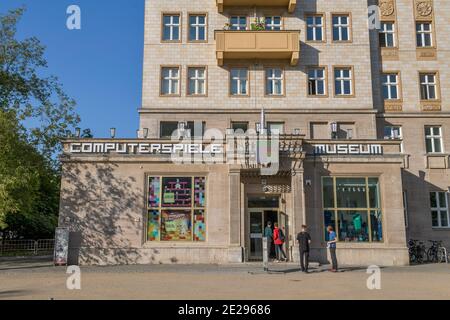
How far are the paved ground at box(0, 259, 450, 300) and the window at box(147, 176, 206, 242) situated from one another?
204 centimetres

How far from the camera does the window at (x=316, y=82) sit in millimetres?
25938

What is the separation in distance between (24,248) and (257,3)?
70.1 feet

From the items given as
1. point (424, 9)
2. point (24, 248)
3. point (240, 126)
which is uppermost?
point (424, 9)

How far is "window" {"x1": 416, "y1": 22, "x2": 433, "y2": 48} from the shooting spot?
27.4m

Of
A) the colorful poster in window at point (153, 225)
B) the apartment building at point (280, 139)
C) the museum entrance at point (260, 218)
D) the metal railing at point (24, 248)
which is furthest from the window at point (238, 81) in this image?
the metal railing at point (24, 248)

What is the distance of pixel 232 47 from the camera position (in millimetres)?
24891

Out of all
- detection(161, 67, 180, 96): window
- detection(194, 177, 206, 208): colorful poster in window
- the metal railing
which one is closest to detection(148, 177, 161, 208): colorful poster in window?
detection(194, 177, 206, 208): colorful poster in window

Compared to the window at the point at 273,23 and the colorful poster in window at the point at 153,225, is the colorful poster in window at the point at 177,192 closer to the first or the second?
the colorful poster in window at the point at 153,225

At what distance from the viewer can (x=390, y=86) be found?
27.0m

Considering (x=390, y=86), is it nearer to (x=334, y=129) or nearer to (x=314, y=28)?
(x=334, y=129)

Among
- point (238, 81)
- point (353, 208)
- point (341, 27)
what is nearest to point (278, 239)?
A: point (353, 208)

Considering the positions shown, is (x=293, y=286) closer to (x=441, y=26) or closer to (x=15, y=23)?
(x=441, y=26)

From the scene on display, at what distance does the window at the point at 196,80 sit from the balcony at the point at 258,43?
1.58 m

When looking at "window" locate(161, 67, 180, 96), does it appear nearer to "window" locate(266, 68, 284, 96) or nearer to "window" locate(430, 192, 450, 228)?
"window" locate(266, 68, 284, 96)
